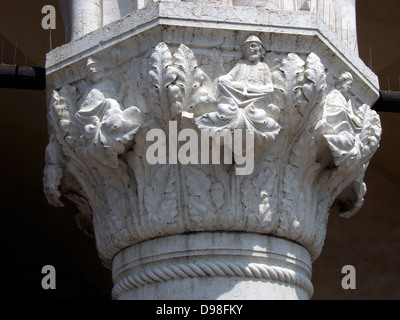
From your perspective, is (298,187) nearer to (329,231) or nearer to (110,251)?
(110,251)

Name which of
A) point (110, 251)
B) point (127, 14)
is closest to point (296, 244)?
point (110, 251)

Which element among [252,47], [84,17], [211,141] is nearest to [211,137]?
[211,141]

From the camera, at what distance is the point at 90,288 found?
6.93 m

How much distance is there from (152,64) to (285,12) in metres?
0.52

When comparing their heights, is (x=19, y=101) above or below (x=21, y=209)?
above

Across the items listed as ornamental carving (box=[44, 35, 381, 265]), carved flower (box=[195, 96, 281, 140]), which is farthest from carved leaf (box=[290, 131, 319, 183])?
carved flower (box=[195, 96, 281, 140])

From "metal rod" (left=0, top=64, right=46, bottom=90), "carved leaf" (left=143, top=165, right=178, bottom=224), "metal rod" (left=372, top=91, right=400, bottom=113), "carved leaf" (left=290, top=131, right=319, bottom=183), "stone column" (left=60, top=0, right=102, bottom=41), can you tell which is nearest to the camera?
"carved leaf" (left=143, top=165, right=178, bottom=224)

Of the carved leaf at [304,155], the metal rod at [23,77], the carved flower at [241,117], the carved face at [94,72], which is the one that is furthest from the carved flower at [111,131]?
the metal rod at [23,77]

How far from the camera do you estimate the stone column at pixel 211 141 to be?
144 inches

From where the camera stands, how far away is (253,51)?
12.2 ft

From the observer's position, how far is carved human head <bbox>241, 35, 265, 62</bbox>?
3707 millimetres

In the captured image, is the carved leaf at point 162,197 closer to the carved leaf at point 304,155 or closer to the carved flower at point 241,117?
the carved flower at point 241,117

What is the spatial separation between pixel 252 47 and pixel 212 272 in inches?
31.9

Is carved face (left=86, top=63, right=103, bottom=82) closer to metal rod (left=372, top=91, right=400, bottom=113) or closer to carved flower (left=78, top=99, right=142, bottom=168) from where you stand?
carved flower (left=78, top=99, right=142, bottom=168)
